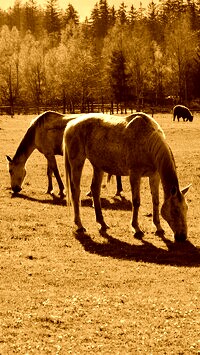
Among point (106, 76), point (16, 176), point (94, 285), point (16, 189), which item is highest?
point (106, 76)

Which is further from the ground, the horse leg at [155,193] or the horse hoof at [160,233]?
the horse leg at [155,193]

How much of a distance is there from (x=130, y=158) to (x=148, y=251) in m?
1.89

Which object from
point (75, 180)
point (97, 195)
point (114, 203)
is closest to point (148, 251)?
point (97, 195)

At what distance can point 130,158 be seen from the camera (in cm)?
1055

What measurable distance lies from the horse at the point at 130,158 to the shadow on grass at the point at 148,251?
31 cm

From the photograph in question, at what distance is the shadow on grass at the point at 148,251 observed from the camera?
30.4ft

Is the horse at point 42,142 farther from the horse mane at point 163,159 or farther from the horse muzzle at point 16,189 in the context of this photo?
the horse mane at point 163,159

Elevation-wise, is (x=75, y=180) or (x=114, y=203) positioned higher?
(x=75, y=180)

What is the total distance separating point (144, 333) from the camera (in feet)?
21.0

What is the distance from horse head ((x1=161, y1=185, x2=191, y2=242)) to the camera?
31.4 ft

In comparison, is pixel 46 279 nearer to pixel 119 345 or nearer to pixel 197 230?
pixel 119 345

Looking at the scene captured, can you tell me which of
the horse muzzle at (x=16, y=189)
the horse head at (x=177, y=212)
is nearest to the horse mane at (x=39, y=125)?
the horse muzzle at (x=16, y=189)

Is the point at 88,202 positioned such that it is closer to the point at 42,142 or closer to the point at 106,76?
the point at 42,142

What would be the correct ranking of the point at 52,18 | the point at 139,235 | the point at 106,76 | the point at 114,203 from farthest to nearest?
the point at 52,18, the point at 106,76, the point at 114,203, the point at 139,235
